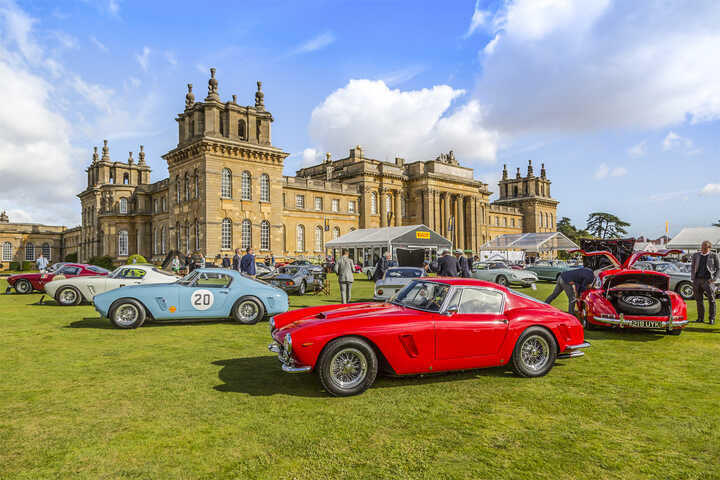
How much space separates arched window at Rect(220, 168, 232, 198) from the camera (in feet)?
118

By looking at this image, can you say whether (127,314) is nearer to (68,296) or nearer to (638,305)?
(68,296)

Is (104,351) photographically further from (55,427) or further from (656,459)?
(656,459)

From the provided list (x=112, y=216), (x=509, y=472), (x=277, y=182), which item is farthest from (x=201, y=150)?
(x=509, y=472)

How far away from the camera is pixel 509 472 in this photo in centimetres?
350

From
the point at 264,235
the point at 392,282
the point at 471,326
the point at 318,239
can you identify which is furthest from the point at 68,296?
the point at 318,239

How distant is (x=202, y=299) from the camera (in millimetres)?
10094

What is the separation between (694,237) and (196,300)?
45.4m

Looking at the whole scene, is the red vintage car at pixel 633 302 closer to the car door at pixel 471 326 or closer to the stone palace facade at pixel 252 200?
the car door at pixel 471 326

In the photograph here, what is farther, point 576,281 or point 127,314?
point 576,281

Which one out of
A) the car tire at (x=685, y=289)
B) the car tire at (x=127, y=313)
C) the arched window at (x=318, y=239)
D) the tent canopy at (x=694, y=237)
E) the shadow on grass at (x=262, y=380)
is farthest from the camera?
the arched window at (x=318, y=239)

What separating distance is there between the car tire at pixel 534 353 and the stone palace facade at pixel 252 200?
106 ft

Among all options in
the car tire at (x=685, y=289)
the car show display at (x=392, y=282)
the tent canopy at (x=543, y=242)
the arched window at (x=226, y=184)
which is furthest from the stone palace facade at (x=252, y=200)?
the car tire at (x=685, y=289)

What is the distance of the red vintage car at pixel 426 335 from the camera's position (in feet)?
17.0

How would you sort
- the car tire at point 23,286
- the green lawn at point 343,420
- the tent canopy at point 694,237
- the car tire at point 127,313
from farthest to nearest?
the tent canopy at point 694,237 → the car tire at point 23,286 → the car tire at point 127,313 → the green lawn at point 343,420
